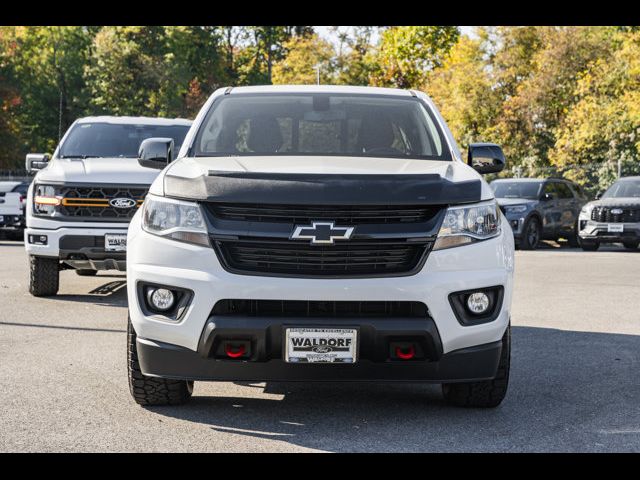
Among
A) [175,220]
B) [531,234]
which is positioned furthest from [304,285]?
[531,234]

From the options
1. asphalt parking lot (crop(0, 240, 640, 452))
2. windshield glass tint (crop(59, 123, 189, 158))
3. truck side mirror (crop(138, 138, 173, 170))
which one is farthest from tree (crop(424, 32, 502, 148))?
truck side mirror (crop(138, 138, 173, 170))

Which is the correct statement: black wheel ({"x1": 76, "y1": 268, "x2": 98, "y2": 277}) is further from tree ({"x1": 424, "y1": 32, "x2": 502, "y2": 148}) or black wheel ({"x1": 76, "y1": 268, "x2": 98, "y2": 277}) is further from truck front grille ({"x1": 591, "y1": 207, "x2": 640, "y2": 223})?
tree ({"x1": 424, "y1": 32, "x2": 502, "y2": 148})

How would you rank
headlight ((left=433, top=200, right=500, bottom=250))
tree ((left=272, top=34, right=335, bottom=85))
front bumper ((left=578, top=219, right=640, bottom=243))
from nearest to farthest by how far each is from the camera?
headlight ((left=433, top=200, right=500, bottom=250)) < front bumper ((left=578, top=219, right=640, bottom=243)) < tree ((left=272, top=34, right=335, bottom=85))

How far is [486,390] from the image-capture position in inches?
239

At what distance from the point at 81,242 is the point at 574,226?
17666 millimetres

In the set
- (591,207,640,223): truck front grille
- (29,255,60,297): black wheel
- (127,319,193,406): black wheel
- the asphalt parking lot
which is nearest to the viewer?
the asphalt parking lot

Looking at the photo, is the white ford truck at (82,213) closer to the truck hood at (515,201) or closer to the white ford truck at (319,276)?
the white ford truck at (319,276)

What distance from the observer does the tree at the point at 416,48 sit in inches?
1911

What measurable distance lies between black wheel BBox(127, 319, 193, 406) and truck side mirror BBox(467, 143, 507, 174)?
2.54 meters

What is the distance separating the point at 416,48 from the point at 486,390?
146 feet

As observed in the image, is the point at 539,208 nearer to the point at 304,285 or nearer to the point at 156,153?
the point at 156,153

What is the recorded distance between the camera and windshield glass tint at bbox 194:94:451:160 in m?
6.72

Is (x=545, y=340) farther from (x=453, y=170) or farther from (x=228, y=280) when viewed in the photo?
(x=228, y=280)

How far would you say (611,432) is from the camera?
5.60 metres
